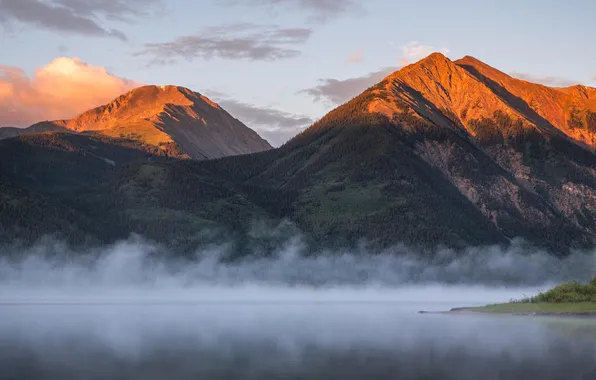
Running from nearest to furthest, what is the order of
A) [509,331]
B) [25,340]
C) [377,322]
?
[25,340] → [509,331] → [377,322]

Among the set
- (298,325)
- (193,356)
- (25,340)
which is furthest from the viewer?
(298,325)

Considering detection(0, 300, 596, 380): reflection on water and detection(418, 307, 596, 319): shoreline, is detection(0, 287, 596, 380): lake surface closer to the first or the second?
detection(0, 300, 596, 380): reflection on water

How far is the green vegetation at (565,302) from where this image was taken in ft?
525

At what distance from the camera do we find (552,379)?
68.8 m

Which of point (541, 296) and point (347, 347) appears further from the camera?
point (541, 296)

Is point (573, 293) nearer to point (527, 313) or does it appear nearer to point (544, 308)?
point (544, 308)

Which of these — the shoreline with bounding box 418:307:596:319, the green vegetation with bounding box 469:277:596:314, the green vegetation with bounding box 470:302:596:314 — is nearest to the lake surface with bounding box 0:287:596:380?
the shoreline with bounding box 418:307:596:319

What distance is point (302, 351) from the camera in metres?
94.1

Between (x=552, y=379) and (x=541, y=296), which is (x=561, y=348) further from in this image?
(x=541, y=296)

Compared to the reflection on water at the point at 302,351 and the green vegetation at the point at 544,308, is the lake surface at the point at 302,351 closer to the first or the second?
the reflection on water at the point at 302,351

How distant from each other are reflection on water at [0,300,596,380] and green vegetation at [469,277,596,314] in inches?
660

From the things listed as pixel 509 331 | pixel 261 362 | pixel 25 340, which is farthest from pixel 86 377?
pixel 509 331

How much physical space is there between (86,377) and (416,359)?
2927cm

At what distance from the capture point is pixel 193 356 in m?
88.6
